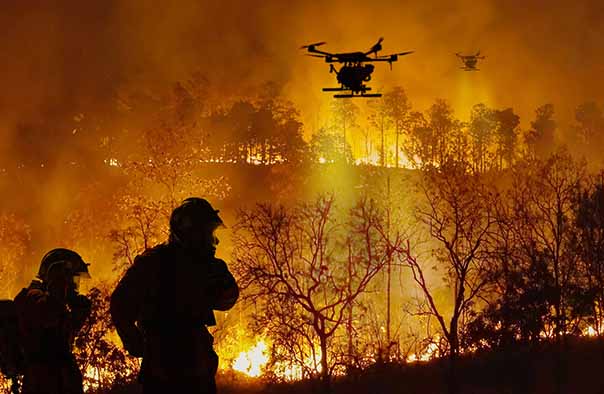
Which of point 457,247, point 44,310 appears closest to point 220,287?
point 44,310

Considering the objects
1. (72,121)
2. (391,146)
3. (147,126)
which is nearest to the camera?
(147,126)

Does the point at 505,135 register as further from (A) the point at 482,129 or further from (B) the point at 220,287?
(B) the point at 220,287

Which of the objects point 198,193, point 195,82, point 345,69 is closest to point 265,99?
point 195,82

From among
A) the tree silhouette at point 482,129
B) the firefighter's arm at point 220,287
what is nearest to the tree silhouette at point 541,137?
the tree silhouette at point 482,129

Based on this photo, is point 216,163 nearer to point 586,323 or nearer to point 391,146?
point 391,146

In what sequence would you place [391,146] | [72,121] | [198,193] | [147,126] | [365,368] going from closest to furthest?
[365,368] → [198,193] → [147,126] → [72,121] → [391,146]

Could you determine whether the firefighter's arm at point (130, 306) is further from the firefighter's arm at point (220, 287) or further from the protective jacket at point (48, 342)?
the protective jacket at point (48, 342)

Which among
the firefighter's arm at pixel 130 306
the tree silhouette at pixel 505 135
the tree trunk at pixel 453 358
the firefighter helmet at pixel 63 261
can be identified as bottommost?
the firefighter's arm at pixel 130 306
